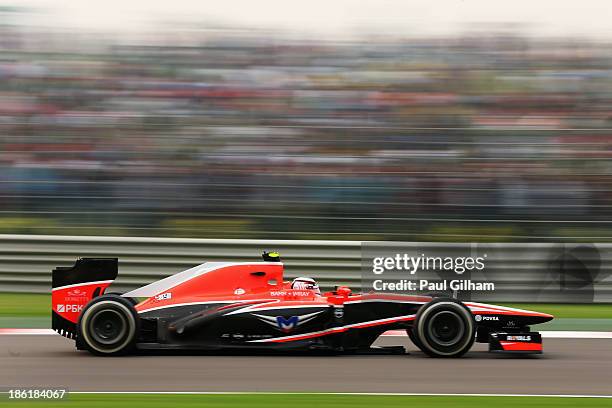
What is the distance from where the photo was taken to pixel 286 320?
7137 mm

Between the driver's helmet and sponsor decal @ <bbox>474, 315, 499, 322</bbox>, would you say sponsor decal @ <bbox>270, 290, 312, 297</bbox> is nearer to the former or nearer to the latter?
the driver's helmet

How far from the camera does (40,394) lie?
5500 millimetres

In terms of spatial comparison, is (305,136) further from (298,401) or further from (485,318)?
(298,401)

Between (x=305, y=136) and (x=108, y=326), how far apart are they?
20.1ft

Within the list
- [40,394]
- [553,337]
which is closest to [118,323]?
[40,394]

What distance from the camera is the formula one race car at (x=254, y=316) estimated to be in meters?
7.12

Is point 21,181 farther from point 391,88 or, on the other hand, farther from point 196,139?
point 391,88

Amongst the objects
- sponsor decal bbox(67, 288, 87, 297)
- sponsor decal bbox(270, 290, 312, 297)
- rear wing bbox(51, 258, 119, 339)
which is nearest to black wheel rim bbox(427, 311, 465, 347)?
sponsor decal bbox(270, 290, 312, 297)

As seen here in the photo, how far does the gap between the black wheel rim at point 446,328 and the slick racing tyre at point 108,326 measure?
7.70ft

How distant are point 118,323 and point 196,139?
588cm

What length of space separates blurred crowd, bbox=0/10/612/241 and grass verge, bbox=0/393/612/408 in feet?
19.2

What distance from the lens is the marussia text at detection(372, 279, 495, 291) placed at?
1065 centimetres

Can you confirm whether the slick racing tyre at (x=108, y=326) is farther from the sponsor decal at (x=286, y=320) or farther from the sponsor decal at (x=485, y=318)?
the sponsor decal at (x=485, y=318)

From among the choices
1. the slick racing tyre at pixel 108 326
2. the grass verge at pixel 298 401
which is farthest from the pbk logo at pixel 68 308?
the grass verge at pixel 298 401
